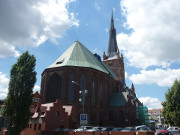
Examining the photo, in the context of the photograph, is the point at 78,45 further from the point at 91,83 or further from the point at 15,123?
the point at 15,123

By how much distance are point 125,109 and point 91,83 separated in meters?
11.4

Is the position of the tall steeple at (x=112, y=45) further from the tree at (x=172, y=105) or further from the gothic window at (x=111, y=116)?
the tree at (x=172, y=105)

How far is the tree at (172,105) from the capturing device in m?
Answer: 27.2

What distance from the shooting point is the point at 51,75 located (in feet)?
138

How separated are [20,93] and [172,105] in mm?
23610

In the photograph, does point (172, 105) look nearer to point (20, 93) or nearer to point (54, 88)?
point (20, 93)

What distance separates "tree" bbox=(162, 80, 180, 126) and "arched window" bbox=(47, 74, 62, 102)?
22.7m

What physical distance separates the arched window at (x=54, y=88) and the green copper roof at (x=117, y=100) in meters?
15.2

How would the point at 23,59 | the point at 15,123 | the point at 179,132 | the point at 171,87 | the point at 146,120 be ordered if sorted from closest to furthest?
the point at 15,123, the point at 23,59, the point at 179,132, the point at 171,87, the point at 146,120

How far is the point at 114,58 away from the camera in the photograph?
252ft

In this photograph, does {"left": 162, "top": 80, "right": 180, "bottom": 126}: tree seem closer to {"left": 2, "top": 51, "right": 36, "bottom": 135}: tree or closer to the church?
the church

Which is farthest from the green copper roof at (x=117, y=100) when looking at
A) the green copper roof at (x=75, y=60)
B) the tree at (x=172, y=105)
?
the tree at (x=172, y=105)

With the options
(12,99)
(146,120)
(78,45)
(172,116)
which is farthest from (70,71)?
(146,120)

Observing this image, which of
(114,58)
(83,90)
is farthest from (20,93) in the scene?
(114,58)
